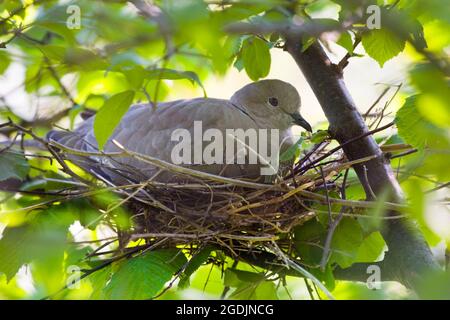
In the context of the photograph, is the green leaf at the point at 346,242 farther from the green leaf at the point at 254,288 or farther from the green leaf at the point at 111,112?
the green leaf at the point at 111,112

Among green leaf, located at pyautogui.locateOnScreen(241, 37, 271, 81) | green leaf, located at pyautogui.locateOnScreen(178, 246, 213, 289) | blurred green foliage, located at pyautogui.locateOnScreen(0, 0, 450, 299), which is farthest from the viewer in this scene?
green leaf, located at pyautogui.locateOnScreen(178, 246, 213, 289)

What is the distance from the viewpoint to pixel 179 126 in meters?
2.73

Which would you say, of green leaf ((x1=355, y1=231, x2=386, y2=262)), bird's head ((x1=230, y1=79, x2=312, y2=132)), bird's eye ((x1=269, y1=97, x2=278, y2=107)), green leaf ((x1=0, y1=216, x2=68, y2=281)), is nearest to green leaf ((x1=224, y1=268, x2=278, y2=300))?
green leaf ((x1=355, y1=231, x2=386, y2=262))

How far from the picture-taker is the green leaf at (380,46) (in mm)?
1798

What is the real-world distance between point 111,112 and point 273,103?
1.79 m

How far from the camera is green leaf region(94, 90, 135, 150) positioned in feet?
4.60

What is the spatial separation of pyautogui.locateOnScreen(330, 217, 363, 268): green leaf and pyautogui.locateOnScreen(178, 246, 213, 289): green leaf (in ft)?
1.55

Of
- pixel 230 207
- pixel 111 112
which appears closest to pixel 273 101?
pixel 230 207

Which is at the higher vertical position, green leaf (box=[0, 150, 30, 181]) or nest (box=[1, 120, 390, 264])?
green leaf (box=[0, 150, 30, 181])

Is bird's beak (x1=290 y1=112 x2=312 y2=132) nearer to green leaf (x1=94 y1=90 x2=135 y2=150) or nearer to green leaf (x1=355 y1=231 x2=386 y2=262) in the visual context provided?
green leaf (x1=355 y1=231 x2=386 y2=262)

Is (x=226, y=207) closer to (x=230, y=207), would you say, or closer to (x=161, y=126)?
(x=230, y=207)

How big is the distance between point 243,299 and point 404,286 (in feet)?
1.86

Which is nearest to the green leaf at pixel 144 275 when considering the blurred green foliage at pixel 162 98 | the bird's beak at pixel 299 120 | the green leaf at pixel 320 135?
the blurred green foliage at pixel 162 98

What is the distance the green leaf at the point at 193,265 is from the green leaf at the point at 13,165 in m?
0.77
